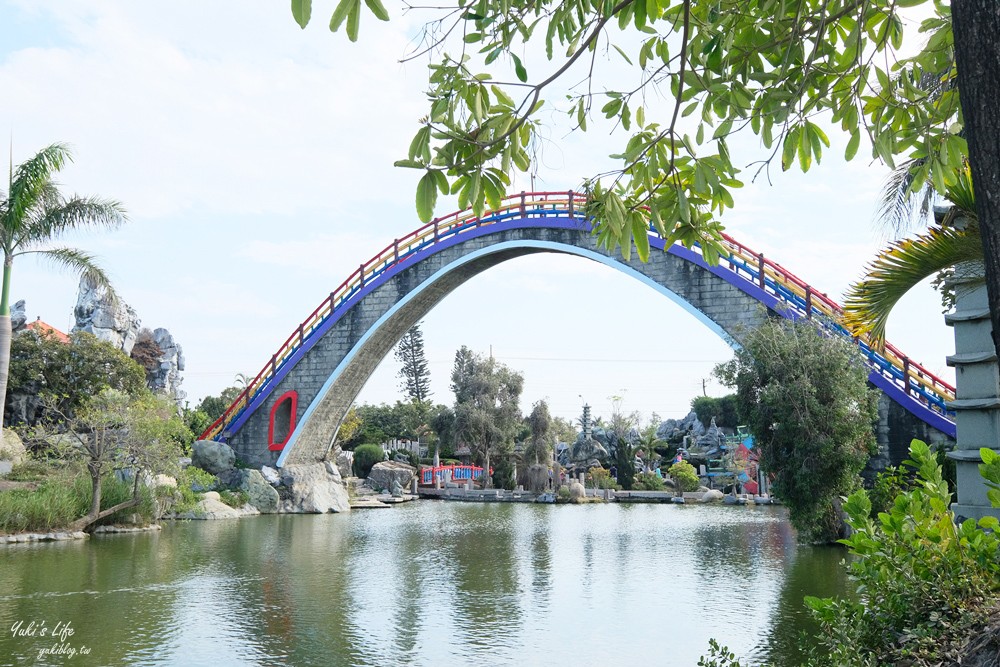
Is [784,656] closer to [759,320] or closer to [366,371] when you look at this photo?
[759,320]

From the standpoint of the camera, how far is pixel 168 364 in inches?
1249

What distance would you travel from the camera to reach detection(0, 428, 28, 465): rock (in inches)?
620

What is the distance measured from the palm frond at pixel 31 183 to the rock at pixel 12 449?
4.21m

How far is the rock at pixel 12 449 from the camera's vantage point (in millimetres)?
15738

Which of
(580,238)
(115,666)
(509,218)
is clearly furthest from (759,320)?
(115,666)

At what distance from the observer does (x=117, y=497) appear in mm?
14500

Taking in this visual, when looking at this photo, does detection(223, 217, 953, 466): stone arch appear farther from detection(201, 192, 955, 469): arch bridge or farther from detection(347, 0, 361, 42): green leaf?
detection(347, 0, 361, 42): green leaf

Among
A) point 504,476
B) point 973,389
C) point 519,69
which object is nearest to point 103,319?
point 504,476

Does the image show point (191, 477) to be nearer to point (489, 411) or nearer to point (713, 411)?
point (489, 411)

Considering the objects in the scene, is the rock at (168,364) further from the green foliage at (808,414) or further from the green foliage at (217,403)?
the green foliage at (808,414)

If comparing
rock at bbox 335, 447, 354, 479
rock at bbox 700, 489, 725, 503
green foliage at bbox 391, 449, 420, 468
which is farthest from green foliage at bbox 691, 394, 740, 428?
rock at bbox 335, 447, 354, 479

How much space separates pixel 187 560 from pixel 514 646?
6.43 metres

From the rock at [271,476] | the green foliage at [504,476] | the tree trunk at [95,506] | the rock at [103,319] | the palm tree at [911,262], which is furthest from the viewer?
the green foliage at [504,476]

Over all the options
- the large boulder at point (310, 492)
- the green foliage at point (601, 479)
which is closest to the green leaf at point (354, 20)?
the large boulder at point (310, 492)
